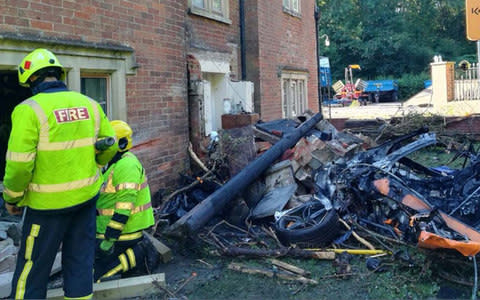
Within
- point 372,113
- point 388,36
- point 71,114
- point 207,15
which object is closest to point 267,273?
point 71,114

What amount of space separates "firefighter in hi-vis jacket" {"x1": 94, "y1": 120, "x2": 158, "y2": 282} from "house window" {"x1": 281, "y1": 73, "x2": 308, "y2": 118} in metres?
8.65

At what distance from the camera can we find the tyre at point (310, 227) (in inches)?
217

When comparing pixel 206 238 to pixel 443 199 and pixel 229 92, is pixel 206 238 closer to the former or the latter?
pixel 443 199

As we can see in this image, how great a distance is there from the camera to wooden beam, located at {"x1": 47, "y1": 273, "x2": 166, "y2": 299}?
425 cm

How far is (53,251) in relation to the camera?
11.3ft

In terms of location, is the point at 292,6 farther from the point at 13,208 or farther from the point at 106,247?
the point at 13,208

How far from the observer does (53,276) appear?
16.1 feet

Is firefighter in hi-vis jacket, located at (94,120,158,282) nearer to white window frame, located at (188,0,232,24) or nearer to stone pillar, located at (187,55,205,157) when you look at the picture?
stone pillar, located at (187,55,205,157)

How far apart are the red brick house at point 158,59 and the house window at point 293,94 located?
1.01 meters

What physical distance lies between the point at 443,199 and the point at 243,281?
2503mm

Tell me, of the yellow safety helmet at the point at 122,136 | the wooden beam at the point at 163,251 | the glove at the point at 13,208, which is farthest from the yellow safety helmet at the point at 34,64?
the wooden beam at the point at 163,251

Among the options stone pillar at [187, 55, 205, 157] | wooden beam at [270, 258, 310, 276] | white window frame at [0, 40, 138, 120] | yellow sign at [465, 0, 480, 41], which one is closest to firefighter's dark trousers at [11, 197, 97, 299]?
wooden beam at [270, 258, 310, 276]

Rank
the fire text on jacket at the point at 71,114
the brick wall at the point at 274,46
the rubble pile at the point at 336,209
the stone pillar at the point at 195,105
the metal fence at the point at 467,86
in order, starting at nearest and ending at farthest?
1. the fire text on jacket at the point at 71,114
2. the rubble pile at the point at 336,209
3. the stone pillar at the point at 195,105
4. the brick wall at the point at 274,46
5. the metal fence at the point at 467,86

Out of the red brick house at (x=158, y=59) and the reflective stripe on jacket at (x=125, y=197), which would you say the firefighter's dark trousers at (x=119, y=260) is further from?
the red brick house at (x=158, y=59)
